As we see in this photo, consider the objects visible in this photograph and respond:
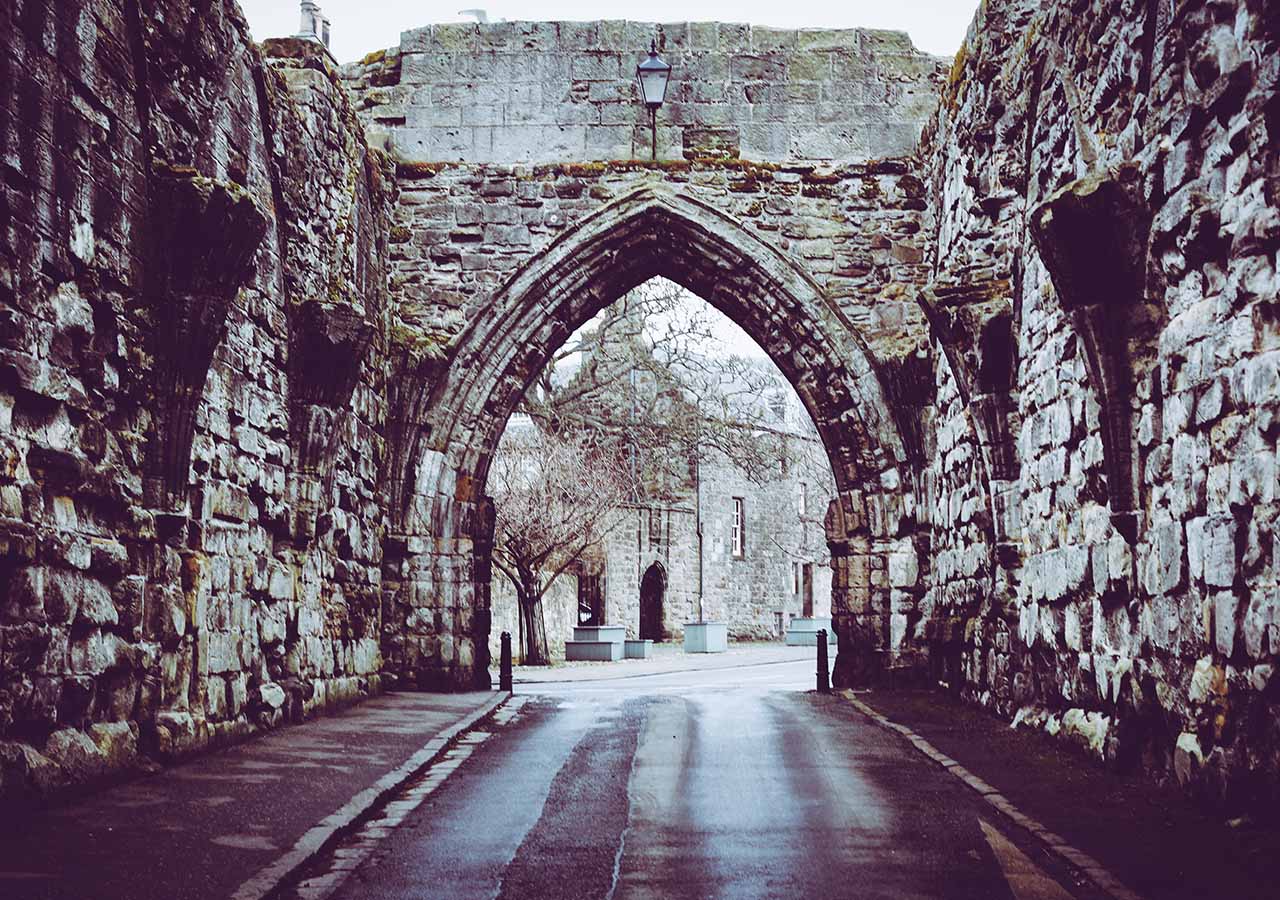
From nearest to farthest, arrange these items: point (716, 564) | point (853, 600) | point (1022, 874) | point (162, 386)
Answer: point (1022, 874) < point (162, 386) < point (853, 600) < point (716, 564)

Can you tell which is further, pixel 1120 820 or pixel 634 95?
pixel 634 95

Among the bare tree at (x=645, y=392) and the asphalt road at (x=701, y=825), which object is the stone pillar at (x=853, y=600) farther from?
the bare tree at (x=645, y=392)

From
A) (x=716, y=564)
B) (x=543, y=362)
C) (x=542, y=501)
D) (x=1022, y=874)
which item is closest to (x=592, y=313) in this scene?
(x=543, y=362)

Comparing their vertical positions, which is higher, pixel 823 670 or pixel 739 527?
pixel 739 527

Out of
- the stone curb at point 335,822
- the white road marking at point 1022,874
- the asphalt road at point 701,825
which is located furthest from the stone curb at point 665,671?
A: the white road marking at point 1022,874

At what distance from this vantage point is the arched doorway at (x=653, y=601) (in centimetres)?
3525

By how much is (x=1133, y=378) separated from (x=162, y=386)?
4338 mm

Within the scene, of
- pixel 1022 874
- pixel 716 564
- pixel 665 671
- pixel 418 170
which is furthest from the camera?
pixel 716 564

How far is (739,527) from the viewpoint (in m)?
38.7

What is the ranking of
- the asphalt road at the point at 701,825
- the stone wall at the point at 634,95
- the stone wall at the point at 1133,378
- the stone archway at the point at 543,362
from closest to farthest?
the asphalt road at the point at 701,825, the stone wall at the point at 1133,378, the stone archway at the point at 543,362, the stone wall at the point at 634,95

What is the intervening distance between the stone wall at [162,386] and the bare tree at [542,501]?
11.6 meters

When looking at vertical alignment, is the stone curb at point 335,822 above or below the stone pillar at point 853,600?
below

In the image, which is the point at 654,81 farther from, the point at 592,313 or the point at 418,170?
the point at 418,170

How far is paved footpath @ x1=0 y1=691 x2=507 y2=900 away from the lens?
4.10 m
